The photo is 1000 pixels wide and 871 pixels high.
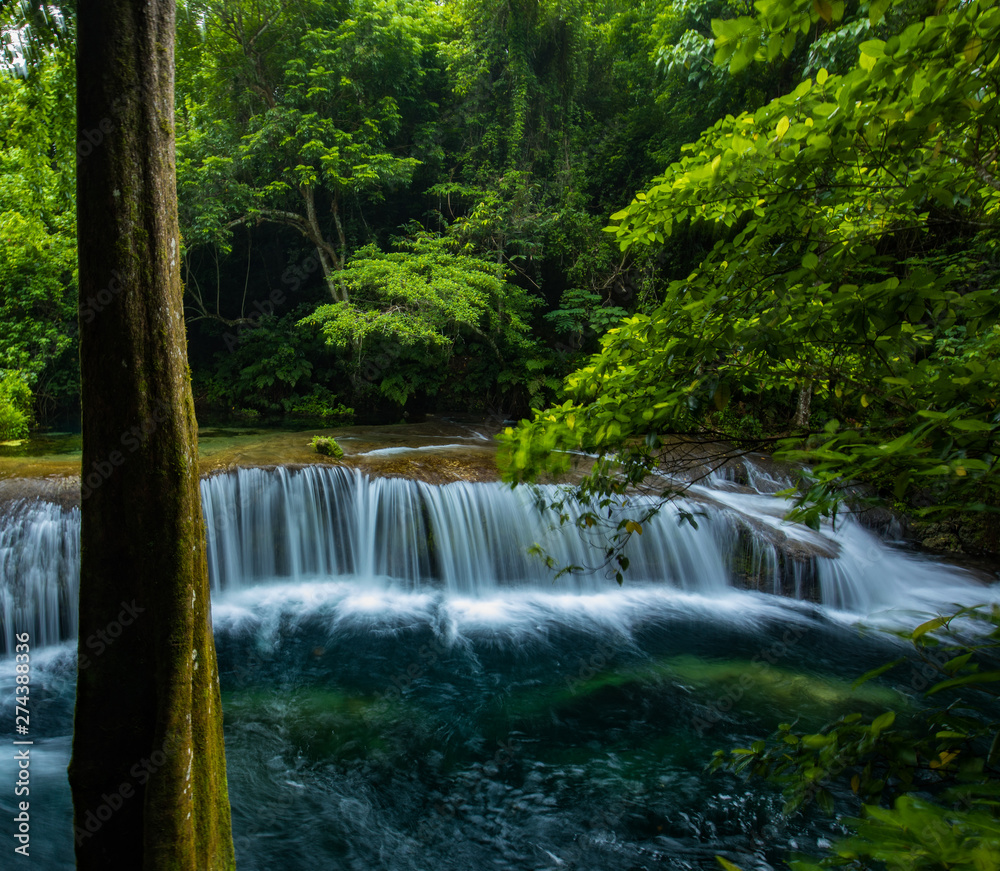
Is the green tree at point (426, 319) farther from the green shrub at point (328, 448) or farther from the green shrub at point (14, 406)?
the green shrub at point (14, 406)

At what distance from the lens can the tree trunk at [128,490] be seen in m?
1.88

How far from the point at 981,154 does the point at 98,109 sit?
9.40 ft

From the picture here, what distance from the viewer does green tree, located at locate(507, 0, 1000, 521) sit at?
53.4 inches

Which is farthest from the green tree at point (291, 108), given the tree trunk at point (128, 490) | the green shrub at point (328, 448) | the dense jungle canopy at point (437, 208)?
the tree trunk at point (128, 490)

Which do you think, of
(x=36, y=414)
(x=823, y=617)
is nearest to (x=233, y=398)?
(x=36, y=414)

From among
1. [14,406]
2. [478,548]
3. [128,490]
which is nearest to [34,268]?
[14,406]

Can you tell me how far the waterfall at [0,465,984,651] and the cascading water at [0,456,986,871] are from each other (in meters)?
0.03

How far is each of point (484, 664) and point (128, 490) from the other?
4778 millimetres

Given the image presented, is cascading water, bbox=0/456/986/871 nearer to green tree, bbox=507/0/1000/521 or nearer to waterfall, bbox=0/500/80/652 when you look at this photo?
waterfall, bbox=0/500/80/652

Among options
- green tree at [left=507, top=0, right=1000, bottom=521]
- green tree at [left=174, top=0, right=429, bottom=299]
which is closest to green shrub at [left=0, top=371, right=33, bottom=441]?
green tree at [left=174, top=0, right=429, bottom=299]

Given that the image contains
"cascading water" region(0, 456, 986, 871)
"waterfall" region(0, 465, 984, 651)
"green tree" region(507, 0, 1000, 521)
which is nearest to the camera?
"green tree" region(507, 0, 1000, 521)

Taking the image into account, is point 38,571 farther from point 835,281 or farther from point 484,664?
point 835,281

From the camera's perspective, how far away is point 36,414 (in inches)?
547

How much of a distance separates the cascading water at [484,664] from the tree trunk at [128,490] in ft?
5.44
